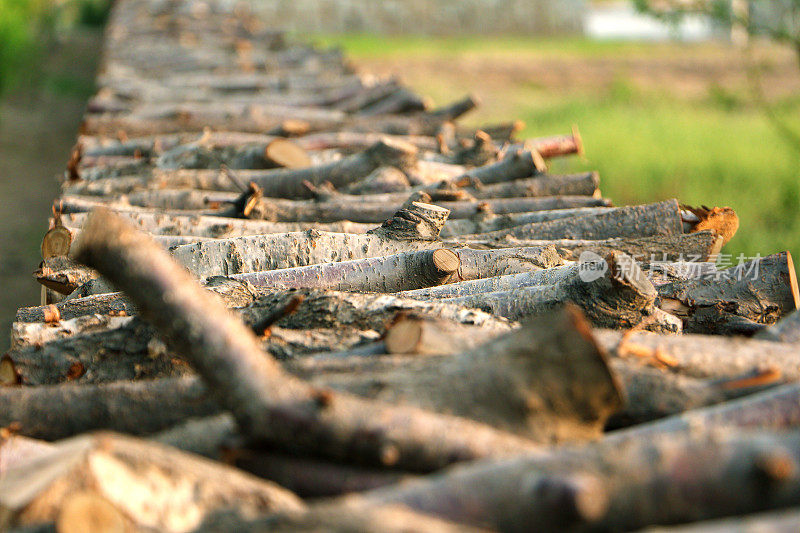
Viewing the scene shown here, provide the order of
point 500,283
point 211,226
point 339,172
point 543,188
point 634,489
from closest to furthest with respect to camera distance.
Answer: point 634,489 < point 500,283 < point 211,226 < point 543,188 < point 339,172

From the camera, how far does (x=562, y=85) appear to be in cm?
1931

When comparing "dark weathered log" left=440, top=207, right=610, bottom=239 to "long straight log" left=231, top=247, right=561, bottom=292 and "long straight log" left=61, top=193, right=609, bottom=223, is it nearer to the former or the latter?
"long straight log" left=61, top=193, right=609, bottom=223

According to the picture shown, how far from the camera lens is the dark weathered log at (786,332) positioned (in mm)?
2326

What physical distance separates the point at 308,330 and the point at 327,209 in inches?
61.4

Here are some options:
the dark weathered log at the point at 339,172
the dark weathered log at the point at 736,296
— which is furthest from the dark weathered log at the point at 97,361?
the dark weathered log at the point at 339,172

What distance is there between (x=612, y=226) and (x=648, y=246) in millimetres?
316

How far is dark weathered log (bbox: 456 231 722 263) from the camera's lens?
327cm

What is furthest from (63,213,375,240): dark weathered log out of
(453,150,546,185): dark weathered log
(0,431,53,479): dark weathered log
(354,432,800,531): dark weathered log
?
(354,432,800,531): dark weathered log

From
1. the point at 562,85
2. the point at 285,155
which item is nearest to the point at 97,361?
the point at 285,155

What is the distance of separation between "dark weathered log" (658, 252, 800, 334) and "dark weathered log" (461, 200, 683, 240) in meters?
0.43

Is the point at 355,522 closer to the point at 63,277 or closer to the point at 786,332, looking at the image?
the point at 786,332

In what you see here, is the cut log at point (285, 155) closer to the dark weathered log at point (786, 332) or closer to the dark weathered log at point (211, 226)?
the dark weathered log at point (211, 226)

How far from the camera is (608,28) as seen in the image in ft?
119

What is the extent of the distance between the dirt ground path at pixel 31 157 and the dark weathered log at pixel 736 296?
3.33m
